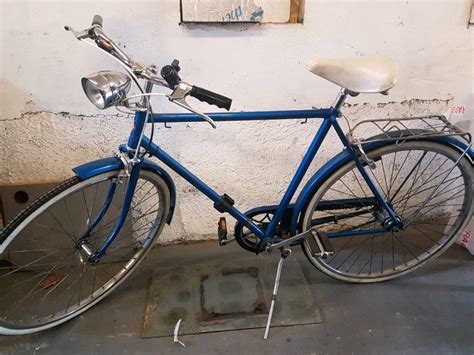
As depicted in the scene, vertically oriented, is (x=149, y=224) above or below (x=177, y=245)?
above

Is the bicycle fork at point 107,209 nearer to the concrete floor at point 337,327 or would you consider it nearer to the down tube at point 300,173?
the concrete floor at point 337,327

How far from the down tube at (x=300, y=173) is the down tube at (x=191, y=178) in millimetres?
68

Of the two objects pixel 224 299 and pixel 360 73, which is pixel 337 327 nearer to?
pixel 224 299

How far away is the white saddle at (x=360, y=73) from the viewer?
1.42 meters

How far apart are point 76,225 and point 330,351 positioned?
1.22 metres

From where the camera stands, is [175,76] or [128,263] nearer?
[175,76]

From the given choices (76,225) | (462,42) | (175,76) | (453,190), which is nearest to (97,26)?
(175,76)

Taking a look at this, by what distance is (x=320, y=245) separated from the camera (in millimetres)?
1754

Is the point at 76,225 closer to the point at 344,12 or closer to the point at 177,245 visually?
the point at 177,245

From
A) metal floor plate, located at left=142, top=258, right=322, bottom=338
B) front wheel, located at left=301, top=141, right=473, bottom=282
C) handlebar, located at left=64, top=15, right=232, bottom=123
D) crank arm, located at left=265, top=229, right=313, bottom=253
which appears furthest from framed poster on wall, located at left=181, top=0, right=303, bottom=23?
metal floor plate, located at left=142, top=258, right=322, bottom=338

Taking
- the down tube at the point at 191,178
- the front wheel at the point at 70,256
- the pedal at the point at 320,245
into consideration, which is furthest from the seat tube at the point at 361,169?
the front wheel at the point at 70,256

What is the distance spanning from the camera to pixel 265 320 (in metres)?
1.75

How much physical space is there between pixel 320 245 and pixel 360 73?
2.36 ft

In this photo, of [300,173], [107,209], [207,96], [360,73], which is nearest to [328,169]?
[300,173]
